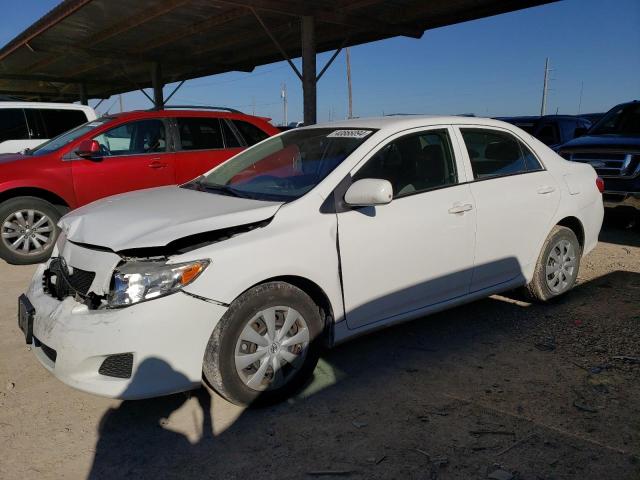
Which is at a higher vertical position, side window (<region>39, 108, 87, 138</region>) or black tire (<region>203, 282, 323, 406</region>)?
side window (<region>39, 108, 87, 138</region>)

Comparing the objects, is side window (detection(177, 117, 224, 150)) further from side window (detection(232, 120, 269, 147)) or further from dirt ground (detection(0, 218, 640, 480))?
dirt ground (detection(0, 218, 640, 480))

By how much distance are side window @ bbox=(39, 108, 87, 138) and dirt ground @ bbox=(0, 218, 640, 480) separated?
603cm

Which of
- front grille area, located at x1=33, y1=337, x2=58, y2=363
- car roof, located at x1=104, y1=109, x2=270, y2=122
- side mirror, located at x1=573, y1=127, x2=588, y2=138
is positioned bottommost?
front grille area, located at x1=33, y1=337, x2=58, y2=363

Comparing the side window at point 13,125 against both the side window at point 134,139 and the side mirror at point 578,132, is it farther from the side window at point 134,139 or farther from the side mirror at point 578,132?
the side mirror at point 578,132

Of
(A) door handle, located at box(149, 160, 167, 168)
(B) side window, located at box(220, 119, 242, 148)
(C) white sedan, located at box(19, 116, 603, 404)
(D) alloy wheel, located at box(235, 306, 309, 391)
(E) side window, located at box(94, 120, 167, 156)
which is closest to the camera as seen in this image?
(C) white sedan, located at box(19, 116, 603, 404)

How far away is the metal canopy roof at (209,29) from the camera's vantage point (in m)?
Answer: 10.0

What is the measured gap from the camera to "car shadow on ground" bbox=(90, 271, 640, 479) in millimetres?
2469

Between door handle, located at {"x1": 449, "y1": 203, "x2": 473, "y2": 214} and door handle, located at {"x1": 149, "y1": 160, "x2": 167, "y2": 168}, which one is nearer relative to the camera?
door handle, located at {"x1": 449, "y1": 203, "x2": 473, "y2": 214}

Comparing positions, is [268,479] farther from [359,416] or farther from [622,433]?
[622,433]

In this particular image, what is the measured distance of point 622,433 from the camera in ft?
8.84

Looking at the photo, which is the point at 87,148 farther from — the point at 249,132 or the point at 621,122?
the point at 621,122

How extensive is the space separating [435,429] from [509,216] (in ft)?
6.18

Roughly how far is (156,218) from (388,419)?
174 cm

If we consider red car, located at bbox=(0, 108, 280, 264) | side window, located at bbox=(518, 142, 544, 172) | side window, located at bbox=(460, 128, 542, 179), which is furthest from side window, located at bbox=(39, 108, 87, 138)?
side window, located at bbox=(518, 142, 544, 172)
